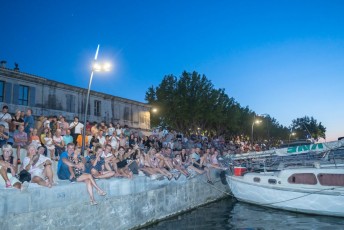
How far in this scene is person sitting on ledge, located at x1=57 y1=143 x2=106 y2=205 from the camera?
8750 millimetres

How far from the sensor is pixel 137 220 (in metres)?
10.9

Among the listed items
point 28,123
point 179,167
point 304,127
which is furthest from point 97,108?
point 304,127

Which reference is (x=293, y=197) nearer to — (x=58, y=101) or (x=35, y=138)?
(x=35, y=138)

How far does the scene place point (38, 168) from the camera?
320 inches

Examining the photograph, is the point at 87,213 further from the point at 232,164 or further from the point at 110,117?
the point at 110,117

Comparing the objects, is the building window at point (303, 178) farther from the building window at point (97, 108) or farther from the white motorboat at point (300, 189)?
the building window at point (97, 108)

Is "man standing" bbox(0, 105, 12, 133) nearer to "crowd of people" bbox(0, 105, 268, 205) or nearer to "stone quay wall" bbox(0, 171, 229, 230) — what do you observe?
"crowd of people" bbox(0, 105, 268, 205)

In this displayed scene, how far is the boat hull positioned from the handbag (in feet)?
37.9

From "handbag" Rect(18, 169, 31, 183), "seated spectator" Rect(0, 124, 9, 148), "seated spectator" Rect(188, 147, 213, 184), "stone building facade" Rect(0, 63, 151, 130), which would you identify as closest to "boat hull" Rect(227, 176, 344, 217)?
"seated spectator" Rect(188, 147, 213, 184)

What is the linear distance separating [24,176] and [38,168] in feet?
1.58

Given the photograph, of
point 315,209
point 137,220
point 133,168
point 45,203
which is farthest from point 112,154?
point 315,209

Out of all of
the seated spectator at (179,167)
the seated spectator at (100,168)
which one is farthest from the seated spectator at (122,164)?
the seated spectator at (179,167)

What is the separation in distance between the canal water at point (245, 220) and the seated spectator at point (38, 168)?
4.85 m

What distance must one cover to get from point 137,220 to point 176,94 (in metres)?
28.1
